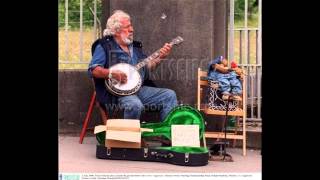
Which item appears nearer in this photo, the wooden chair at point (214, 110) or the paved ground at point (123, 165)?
the paved ground at point (123, 165)

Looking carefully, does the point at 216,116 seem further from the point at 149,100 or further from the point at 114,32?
the point at 114,32

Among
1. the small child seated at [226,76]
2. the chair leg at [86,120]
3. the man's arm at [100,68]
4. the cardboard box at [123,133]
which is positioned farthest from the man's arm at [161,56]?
the chair leg at [86,120]

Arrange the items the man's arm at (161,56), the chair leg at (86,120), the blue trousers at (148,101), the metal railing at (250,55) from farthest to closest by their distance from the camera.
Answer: the metal railing at (250,55), the chair leg at (86,120), the man's arm at (161,56), the blue trousers at (148,101)

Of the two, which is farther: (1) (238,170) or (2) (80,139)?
(2) (80,139)

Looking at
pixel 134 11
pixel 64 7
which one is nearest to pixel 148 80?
pixel 134 11

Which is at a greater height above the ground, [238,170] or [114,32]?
[114,32]

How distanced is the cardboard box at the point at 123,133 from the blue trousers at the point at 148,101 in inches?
3.6

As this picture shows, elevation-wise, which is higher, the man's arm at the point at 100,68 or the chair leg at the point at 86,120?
the man's arm at the point at 100,68

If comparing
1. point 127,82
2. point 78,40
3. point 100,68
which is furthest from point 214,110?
point 78,40

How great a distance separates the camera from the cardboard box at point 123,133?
6512mm

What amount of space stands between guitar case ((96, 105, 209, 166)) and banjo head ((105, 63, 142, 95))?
1.22 ft

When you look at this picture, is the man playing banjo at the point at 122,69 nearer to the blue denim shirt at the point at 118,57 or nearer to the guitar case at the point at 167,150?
the blue denim shirt at the point at 118,57

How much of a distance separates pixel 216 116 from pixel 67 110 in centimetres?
151

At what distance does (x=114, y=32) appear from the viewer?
673cm
